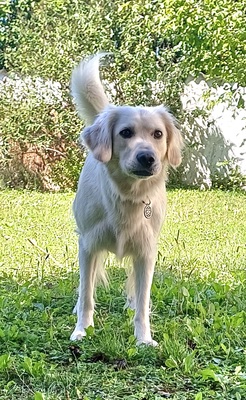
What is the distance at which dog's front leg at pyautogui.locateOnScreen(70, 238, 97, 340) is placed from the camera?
292cm

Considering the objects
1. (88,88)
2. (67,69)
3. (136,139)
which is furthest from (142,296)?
(67,69)

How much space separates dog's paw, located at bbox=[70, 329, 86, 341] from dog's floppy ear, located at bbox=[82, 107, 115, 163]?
33.8 inches

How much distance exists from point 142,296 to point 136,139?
0.82m

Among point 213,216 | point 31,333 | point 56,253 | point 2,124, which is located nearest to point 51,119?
point 2,124

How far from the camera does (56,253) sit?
188 inches

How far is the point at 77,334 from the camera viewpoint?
109 inches

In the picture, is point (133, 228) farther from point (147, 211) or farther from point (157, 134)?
point (157, 134)

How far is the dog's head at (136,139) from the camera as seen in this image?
2.64 metres

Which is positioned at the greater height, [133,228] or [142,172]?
[142,172]

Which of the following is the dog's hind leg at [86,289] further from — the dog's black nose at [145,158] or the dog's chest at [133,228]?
the dog's black nose at [145,158]

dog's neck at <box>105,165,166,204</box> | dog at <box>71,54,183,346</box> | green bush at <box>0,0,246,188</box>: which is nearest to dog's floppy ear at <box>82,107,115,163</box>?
dog at <box>71,54,183,346</box>

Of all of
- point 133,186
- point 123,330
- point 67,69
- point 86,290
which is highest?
point 133,186

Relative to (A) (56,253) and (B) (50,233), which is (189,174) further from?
(A) (56,253)

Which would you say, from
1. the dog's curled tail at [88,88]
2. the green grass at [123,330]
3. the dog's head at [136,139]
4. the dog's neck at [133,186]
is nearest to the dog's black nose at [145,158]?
the dog's head at [136,139]
